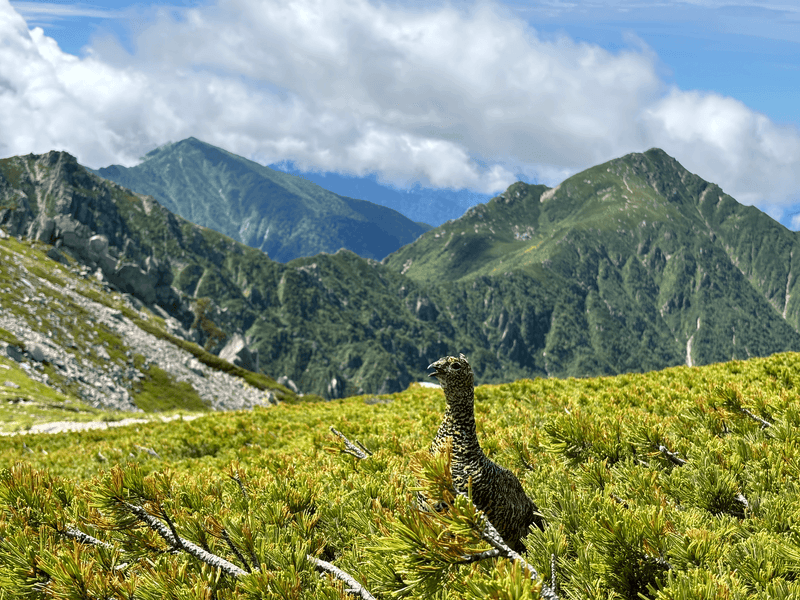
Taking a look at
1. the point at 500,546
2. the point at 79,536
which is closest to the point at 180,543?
the point at 79,536

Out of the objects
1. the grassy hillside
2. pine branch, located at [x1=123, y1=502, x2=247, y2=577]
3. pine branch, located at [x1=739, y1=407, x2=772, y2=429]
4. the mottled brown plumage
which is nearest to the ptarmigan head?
the mottled brown plumage

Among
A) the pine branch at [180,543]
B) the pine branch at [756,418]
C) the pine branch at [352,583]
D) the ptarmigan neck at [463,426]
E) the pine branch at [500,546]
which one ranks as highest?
the pine branch at [756,418]

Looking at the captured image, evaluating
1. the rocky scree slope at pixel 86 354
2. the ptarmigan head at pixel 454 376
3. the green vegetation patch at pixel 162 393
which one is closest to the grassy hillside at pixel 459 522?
the ptarmigan head at pixel 454 376

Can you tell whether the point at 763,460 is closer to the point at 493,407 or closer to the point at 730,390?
the point at 730,390

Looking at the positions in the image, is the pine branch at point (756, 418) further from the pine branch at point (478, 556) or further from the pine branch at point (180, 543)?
the pine branch at point (180, 543)

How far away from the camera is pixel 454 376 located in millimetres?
4305

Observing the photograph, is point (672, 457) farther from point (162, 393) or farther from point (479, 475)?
point (162, 393)

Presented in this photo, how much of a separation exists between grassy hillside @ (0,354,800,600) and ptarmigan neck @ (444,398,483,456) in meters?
0.68

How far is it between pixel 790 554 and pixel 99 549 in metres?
4.77

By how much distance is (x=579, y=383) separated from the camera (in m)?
13.5

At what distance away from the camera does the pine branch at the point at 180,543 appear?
3.21 metres

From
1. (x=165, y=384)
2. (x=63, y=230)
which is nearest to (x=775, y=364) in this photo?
(x=165, y=384)

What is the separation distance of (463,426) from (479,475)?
0.43 metres

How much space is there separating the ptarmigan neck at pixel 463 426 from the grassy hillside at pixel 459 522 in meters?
0.68
